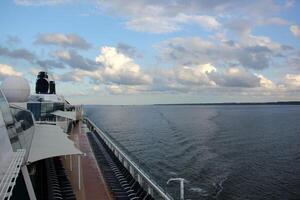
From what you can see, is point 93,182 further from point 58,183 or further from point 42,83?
point 42,83

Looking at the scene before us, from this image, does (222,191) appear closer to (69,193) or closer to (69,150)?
(69,193)

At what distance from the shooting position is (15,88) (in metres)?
22.4

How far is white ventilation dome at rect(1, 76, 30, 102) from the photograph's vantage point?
2217cm

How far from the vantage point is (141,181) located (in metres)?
17.2

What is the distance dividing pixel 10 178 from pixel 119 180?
13.3 m

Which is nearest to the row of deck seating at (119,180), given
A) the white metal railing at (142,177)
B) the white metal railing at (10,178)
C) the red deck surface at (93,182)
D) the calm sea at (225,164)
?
the white metal railing at (142,177)

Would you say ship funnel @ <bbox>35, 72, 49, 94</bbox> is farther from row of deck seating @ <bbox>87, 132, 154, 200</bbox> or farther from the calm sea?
Result: row of deck seating @ <bbox>87, 132, 154, 200</bbox>

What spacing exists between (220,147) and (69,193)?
29.9 metres

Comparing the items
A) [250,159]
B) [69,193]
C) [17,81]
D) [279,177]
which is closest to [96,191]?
[69,193]

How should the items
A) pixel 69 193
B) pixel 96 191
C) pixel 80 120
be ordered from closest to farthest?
pixel 69 193, pixel 96 191, pixel 80 120

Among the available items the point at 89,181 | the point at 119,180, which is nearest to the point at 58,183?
the point at 89,181

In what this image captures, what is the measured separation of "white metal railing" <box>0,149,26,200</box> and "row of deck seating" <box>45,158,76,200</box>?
7002 mm

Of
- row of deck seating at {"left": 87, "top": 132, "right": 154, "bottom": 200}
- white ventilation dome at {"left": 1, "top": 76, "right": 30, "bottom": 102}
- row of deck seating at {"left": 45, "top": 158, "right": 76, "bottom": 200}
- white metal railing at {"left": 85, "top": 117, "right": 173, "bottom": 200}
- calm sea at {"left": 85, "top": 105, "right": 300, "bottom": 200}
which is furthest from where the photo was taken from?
calm sea at {"left": 85, "top": 105, "right": 300, "bottom": 200}

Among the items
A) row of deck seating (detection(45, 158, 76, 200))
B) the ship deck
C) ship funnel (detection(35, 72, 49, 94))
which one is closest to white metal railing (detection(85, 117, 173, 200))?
the ship deck
